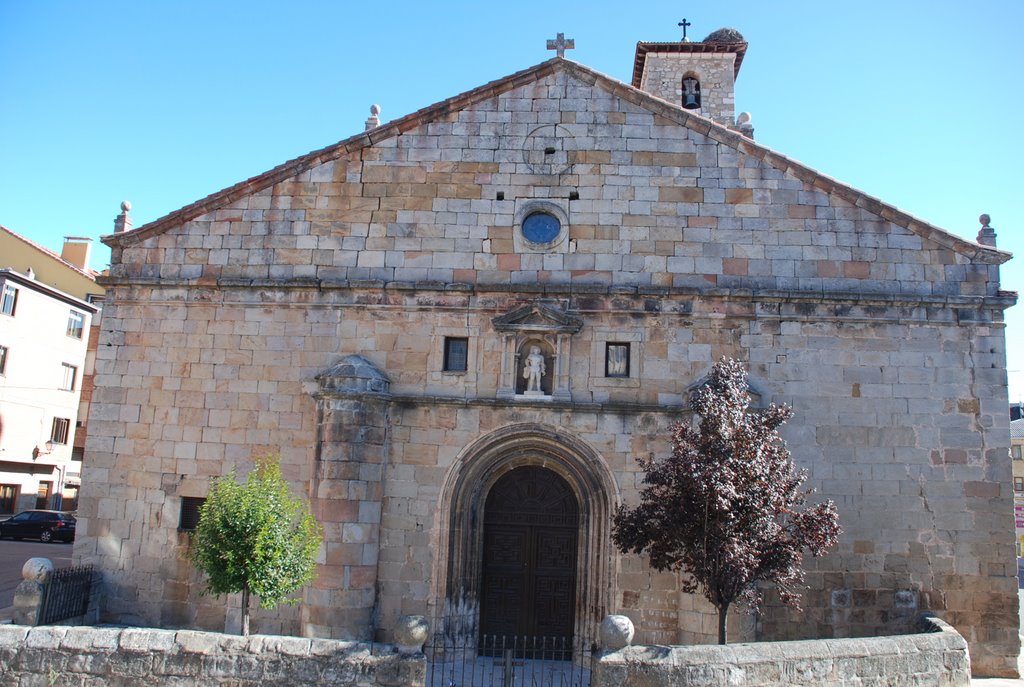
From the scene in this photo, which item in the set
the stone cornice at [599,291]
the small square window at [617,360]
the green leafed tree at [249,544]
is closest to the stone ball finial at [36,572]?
the green leafed tree at [249,544]

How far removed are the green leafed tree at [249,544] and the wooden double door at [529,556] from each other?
3322 mm

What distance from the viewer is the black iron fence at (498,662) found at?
10781 millimetres

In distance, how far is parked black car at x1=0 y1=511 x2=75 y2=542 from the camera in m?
27.0

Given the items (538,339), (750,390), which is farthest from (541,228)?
(750,390)

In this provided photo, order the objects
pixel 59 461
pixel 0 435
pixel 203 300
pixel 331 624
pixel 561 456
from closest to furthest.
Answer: pixel 331 624 < pixel 561 456 < pixel 203 300 < pixel 0 435 < pixel 59 461

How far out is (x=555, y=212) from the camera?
13242 millimetres

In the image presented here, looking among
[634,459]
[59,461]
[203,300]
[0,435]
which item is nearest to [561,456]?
[634,459]

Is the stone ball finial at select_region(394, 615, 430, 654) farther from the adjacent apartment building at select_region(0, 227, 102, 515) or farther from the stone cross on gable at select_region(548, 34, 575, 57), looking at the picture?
the adjacent apartment building at select_region(0, 227, 102, 515)

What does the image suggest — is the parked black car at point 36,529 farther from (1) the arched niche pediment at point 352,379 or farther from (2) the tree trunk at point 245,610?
(2) the tree trunk at point 245,610

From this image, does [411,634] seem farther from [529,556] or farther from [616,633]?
[529,556]

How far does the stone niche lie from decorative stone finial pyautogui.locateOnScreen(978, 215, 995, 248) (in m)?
7.02

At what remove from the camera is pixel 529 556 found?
12562 millimetres

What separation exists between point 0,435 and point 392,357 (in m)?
25.6

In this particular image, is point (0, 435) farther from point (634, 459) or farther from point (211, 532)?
point (634, 459)
